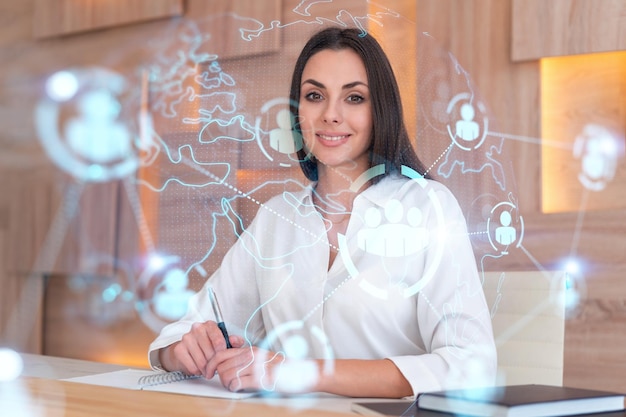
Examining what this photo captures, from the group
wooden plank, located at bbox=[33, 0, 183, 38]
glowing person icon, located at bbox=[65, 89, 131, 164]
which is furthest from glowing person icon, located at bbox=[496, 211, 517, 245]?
glowing person icon, located at bbox=[65, 89, 131, 164]

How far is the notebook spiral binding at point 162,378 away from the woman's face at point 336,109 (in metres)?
0.32

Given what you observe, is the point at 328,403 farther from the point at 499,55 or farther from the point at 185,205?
the point at 499,55

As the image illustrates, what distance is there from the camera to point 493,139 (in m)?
0.89

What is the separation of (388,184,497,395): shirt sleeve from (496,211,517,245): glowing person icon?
41mm

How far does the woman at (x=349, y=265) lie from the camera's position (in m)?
0.77

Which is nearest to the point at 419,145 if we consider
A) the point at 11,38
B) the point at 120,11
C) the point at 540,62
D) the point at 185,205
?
the point at 185,205

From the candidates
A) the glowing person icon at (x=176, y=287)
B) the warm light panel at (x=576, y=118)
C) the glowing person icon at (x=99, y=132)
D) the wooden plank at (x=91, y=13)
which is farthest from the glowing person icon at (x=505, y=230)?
the glowing person icon at (x=99, y=132)

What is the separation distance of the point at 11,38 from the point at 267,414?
265cm

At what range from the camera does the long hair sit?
2.53ft

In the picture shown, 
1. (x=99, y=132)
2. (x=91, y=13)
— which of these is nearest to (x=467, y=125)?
(x=99, y=132)

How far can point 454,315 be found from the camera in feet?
2.76

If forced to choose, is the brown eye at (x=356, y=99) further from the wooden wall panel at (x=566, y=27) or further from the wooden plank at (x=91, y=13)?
the wooden plank at (x=91, y=13)

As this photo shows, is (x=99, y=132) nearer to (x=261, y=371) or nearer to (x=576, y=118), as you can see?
(x=576, y=118)

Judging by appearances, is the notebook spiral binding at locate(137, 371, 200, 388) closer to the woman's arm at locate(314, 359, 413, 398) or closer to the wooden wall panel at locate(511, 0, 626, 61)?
the woman's arm at locate(314, 359, 413, 398)
